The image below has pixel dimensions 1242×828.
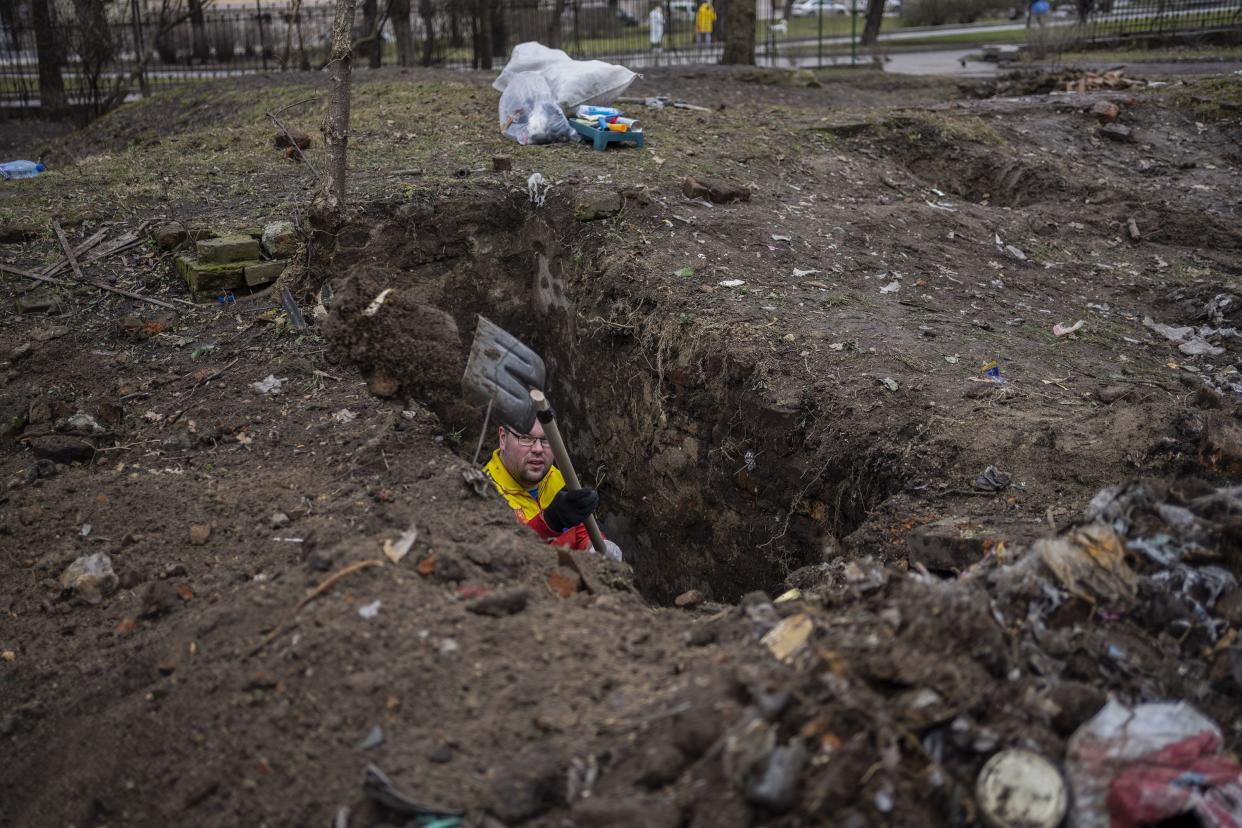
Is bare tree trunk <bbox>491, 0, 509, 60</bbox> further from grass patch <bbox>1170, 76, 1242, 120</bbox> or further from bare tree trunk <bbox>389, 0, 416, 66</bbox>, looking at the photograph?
grass patch <bbox>1170, 76, 1242, 120</bbox>

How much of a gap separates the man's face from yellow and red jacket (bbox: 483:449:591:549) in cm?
6

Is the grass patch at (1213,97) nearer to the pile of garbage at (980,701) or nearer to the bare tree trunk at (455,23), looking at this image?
the pile of garbage at (980,701)

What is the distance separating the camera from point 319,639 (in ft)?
8.59

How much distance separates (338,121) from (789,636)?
374 cm

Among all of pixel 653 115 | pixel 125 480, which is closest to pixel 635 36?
pixel 653 115

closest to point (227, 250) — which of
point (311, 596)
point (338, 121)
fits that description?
point (338, 121)

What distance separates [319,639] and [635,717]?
93 cm

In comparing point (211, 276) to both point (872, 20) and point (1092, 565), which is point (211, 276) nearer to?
point (1092, 565)

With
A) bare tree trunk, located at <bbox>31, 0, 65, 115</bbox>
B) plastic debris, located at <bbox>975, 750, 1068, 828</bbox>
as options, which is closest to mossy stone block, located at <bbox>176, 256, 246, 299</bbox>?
plastic debris, located at <bbox>975, 750, 1068, 828</bbox>

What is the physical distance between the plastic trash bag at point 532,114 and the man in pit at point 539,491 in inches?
144

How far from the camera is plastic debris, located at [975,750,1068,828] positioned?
2.05 meters

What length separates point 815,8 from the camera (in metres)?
33.9

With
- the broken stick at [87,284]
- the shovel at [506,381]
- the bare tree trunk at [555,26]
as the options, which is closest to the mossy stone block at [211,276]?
the broken stick at [87,284]

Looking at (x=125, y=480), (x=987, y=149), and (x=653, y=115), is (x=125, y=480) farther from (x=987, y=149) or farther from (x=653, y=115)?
(x=987, y=149)
